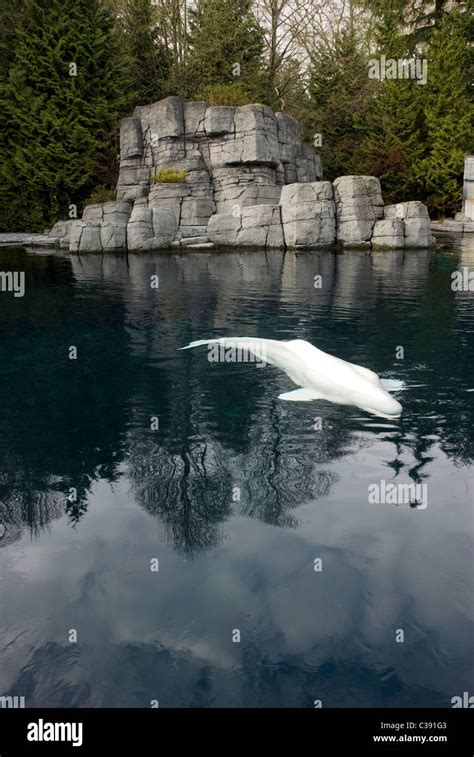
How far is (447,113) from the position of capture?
126 ft

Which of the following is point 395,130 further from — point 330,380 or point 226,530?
point 226,530

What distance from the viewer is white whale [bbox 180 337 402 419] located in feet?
30.0

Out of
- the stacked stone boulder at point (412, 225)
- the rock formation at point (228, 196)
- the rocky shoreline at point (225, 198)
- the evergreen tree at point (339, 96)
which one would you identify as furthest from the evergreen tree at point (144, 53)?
the stacked stone boulder at point (412, 225)

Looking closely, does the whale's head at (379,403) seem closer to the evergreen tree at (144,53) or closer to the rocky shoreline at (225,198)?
the rocky shoreline at (225,198)

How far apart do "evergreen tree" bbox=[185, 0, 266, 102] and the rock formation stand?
17.3 feet

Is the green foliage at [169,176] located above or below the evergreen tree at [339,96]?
below

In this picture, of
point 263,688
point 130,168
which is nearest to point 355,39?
point 130,168

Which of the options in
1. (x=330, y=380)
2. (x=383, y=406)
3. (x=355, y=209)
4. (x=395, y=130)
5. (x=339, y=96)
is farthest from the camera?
(x=339, y=96)

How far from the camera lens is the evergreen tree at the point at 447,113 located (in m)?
37.9

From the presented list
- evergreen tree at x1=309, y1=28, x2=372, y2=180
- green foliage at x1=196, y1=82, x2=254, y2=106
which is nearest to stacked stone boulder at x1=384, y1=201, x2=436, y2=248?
green foliage at x1=196, y1=82, x2=254, y2=106

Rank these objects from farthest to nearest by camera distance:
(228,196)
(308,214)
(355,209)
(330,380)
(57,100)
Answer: (57,100) < (228,196) < (355,209) < (308,214) < (330,380)

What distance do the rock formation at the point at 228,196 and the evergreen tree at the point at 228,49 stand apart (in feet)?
17.3

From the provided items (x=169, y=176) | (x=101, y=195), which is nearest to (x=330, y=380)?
(x=169, y=176)

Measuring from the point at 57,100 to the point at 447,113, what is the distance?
21273 millimetres
